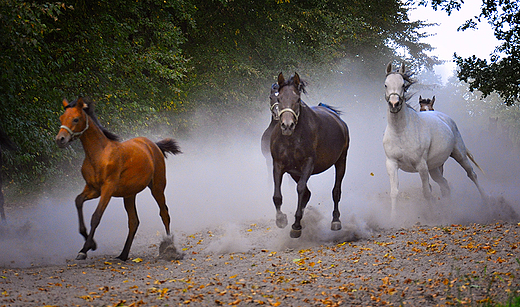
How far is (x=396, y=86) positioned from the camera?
10234 mm

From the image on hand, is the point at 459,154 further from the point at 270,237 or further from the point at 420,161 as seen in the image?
the point at 270,237

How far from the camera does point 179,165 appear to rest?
20656mm

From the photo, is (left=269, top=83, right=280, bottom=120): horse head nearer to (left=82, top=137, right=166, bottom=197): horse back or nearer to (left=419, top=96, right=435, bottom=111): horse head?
(left=82, top=137, right=166, bottom=197): horse back

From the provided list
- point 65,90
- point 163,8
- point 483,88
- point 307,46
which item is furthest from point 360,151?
point 65,90

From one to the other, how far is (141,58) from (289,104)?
24.3ft

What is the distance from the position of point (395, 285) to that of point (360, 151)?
1033 inches

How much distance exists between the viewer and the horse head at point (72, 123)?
23.1ft

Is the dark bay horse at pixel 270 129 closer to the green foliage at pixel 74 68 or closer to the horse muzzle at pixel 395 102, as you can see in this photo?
the horse muzzle at pixel 395 102

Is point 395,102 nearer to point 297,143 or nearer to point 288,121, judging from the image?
point 297,143

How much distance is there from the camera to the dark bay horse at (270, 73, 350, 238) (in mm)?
8344

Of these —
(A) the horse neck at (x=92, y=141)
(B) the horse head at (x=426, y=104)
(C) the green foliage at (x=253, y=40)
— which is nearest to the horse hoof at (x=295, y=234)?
(A) the horse neck at (x=92, y=141)

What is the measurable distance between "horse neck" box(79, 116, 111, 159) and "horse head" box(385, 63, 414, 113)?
5.16 metres

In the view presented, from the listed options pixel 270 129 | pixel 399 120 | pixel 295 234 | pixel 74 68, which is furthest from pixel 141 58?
pixel 295 234

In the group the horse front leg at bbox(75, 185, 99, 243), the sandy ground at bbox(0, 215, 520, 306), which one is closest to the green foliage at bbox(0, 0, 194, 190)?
the horse front leg at bbox(75, 185, 99, 243)
